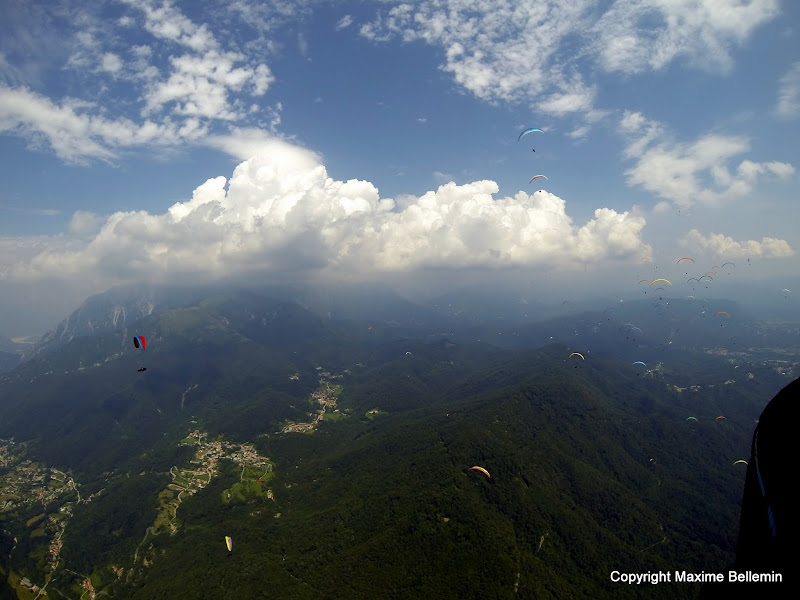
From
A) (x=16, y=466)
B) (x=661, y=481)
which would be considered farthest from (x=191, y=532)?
(x=661, y=481)

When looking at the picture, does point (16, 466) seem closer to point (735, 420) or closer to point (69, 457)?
point (69, 457)

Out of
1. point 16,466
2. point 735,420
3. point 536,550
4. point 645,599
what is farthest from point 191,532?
point 735,420

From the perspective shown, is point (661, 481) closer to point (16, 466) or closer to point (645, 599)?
point (645, 599)

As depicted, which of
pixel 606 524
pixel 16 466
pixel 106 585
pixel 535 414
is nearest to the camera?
pixel 106 585

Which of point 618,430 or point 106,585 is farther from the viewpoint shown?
point 618,430

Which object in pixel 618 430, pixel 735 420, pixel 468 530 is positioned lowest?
pixel 735 420

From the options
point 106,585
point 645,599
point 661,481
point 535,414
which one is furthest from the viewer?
point 535,414

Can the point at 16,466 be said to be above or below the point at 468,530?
below

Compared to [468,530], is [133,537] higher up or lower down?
lower down

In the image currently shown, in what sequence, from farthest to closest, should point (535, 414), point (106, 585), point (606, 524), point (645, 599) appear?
point (535, 414) → point (606, 524) → point (106, 585) → point (645, 599)
